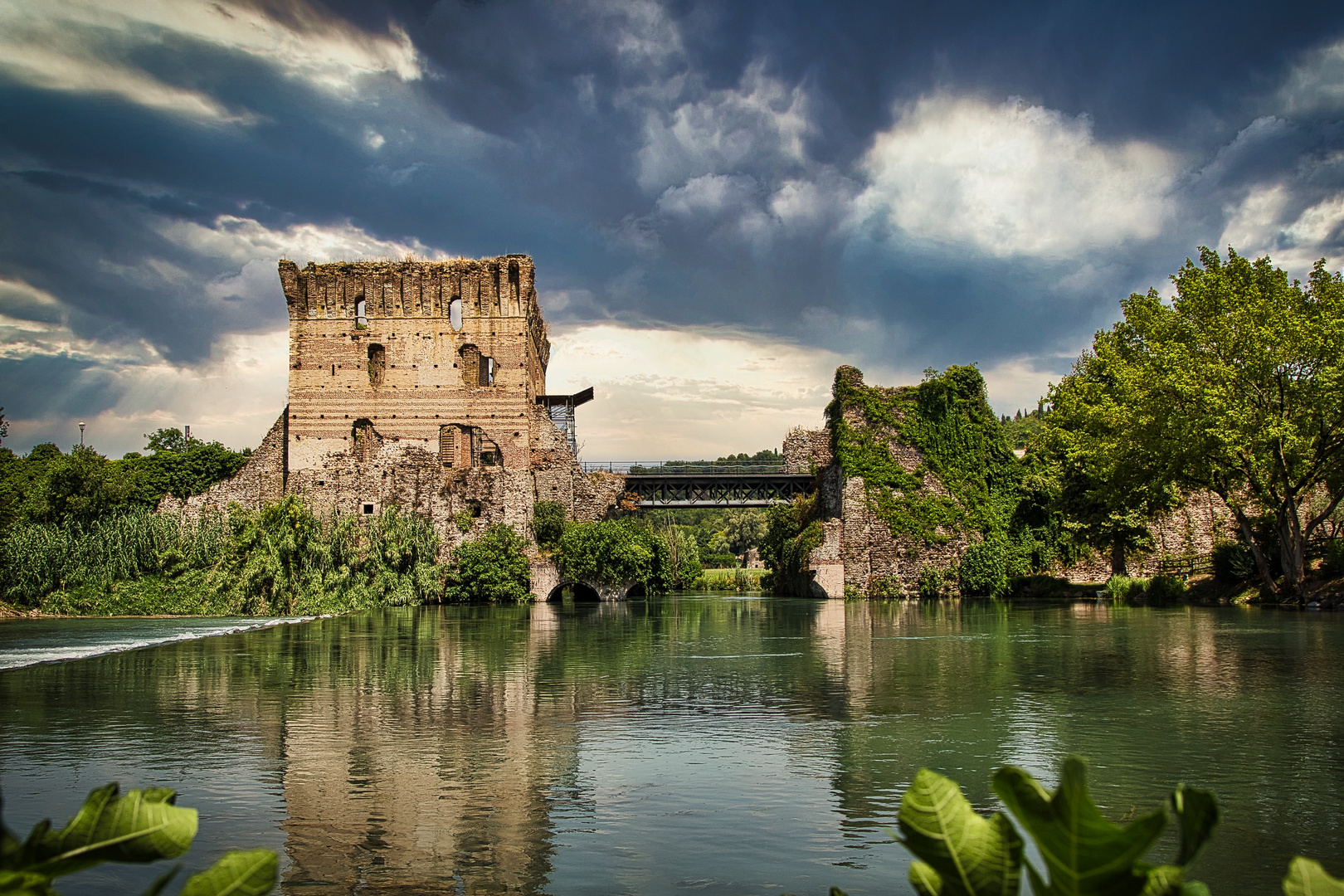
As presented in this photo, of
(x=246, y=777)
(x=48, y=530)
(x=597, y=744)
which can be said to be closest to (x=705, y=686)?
(x=597, y=744)

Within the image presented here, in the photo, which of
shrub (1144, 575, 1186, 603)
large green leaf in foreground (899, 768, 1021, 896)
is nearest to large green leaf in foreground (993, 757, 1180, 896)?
large green leaf in foreground (899, 768, 1021, 896)

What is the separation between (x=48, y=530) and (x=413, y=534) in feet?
34.2

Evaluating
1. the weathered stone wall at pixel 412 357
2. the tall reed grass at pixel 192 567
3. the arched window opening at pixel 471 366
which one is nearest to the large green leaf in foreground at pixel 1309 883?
the tall reed grass at pixel 192 567

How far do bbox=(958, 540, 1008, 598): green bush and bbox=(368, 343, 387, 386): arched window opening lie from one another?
23.7 m

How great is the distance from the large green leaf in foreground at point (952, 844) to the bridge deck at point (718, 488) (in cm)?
4201

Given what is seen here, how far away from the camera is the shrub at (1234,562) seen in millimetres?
24984

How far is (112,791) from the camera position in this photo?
1183 mm

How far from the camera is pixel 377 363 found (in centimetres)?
3912

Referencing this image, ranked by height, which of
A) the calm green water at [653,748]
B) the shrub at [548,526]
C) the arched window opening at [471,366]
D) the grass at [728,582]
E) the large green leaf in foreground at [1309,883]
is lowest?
the grass at [728,582]

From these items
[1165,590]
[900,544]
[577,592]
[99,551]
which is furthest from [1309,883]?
[577,592]

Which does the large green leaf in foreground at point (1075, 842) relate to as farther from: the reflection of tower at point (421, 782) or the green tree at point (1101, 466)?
the green tree at point (1101, 466)

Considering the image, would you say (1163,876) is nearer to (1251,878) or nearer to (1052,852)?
(1052,852)

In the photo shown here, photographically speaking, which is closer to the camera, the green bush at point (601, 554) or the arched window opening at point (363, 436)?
the green bush at point (601, 554)

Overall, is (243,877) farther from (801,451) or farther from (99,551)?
(801,451)
